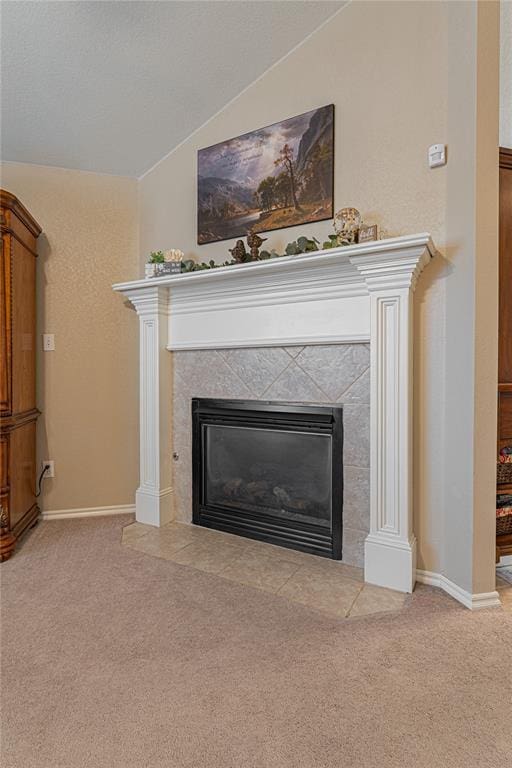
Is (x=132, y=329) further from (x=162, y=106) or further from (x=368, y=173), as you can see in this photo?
(x=368, y=173)

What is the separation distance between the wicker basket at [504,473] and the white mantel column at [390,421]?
56cm

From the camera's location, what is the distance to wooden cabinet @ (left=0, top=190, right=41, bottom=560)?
241cm

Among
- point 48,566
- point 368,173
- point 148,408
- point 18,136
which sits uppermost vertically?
point 18,136

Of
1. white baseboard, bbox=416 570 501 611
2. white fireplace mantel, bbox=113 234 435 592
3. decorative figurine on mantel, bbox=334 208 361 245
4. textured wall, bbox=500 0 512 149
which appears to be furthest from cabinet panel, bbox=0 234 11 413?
textured wall, bbox=500 0 512 149

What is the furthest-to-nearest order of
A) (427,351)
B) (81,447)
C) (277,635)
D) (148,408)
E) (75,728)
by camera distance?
(81,447)
(148,408)
(427,351)
(277,635)
(75,728)

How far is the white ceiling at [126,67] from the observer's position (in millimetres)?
2172

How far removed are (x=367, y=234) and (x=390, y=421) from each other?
2.99 feet

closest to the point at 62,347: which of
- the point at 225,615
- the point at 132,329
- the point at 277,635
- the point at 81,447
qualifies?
the point at 132,329

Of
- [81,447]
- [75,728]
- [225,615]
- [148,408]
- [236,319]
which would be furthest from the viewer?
[81,447]

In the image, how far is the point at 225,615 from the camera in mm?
1808

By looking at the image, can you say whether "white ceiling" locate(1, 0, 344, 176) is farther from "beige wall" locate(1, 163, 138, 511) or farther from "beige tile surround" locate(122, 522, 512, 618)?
"beige tile surround" locate(122, 522, 512, 618)

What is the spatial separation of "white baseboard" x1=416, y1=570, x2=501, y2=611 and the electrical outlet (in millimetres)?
2716

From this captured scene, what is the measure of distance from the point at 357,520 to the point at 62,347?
2.26 metres

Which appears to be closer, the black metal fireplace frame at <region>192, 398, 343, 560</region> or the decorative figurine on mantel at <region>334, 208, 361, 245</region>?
the decorative figurine on mantel at <region>334, 208, 361, 245</region>
